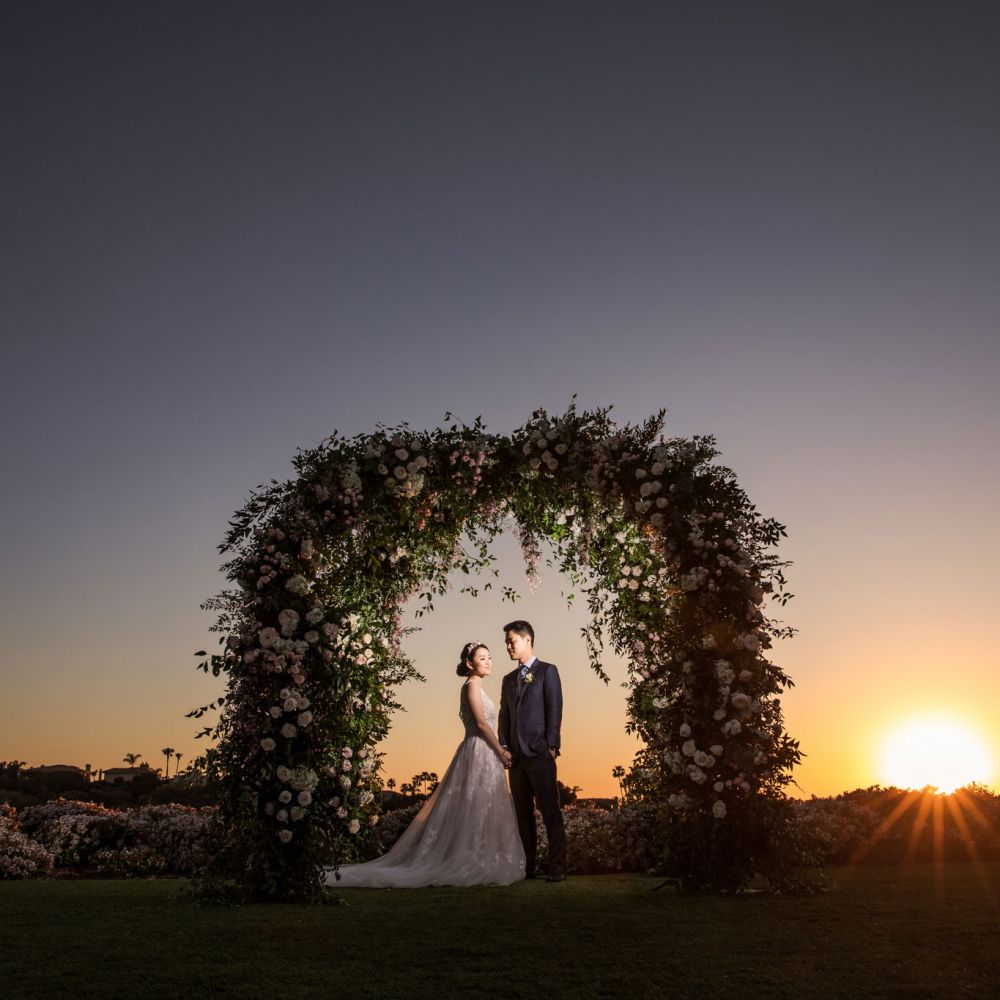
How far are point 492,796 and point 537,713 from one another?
153 centimetres

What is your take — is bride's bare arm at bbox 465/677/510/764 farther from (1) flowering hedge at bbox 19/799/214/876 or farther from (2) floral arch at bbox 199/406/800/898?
(1) flowering hedge at bbox 19/799/214/876

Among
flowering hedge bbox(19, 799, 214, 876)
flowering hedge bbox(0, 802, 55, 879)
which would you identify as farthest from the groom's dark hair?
flowering hedge bbox(0, 802, 55, 879)

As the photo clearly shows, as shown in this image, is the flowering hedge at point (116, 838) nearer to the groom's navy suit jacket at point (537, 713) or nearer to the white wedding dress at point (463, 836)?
the white wedding dress at point (463, 836)

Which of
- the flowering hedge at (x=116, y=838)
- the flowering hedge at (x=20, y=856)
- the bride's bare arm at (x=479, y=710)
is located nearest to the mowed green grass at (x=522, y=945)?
the bride's bare arm at (x=479, y=710)

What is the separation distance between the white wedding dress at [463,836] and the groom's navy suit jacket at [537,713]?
1.04 metres

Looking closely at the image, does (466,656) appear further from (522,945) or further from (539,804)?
(522,945)

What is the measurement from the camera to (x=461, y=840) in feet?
33.7

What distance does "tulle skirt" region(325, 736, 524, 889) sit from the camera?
9.57 meters

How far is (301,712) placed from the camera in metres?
8.62

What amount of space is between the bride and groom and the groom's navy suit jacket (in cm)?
1

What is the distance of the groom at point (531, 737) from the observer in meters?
9.52

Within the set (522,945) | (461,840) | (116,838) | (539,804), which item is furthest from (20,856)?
(522,945)

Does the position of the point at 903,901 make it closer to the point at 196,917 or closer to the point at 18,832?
the point at 196,917

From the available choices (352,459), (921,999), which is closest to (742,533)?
(352,459)
